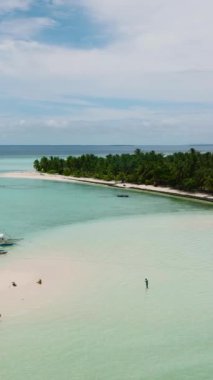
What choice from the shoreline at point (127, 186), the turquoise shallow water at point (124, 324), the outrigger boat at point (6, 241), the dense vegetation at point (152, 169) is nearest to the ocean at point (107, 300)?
the turquoise shallow water at point (124, 324)

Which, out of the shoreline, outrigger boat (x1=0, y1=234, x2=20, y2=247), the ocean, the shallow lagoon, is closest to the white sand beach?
the ocean

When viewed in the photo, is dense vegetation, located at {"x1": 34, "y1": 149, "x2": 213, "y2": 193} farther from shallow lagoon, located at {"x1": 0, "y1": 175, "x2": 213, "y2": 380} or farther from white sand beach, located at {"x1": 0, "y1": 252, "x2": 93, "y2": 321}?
white sand beach, located at {"x1": 0, "y1": 252, "x2": 93, "y2": 321}

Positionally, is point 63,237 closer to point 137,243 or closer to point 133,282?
point 137,243

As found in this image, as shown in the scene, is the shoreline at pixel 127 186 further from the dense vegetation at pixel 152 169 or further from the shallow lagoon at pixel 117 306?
the shallow lagoon at pixel 117 306

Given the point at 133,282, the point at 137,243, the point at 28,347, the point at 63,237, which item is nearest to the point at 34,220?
the point at 63,237

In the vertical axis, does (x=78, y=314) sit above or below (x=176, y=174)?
below

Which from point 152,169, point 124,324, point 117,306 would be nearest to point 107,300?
point 117,306

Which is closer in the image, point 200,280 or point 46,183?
point 200,280
